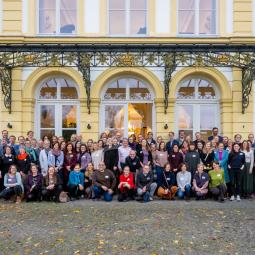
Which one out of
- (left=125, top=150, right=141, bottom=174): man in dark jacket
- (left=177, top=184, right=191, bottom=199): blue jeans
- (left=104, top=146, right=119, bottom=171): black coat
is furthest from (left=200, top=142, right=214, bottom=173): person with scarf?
(left=104, top=146, right=119, bottom=171): black coat

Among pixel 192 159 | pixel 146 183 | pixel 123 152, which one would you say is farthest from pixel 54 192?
pixel 192 159

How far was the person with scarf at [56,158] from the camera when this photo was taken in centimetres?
1256

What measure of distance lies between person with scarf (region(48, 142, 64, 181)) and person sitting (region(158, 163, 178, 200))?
8.80ft

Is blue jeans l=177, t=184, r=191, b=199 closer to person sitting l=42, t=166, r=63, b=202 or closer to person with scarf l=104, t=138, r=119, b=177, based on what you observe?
person with scarf l=104, t=138, r=119, b=177

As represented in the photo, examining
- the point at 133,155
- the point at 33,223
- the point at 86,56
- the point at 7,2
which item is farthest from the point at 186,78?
the point at 33,223

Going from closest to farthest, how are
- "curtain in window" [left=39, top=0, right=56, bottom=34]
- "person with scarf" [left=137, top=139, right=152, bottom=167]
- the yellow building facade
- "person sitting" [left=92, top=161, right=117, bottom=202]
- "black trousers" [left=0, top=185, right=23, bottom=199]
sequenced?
"black trousers" [left=0, top=185, right=23, bottom=199]
"person sitting" [left=92, top=161, right=117, bottom=202]
"person with scarf" [left=137, top=139, right=152, bottom=167]
the yellow building facade
"curtain in window" [left=39, top=0, right=56, bottom=34]

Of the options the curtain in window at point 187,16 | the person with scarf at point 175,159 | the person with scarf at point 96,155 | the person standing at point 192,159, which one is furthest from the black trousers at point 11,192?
the curtain in window at point 187,16

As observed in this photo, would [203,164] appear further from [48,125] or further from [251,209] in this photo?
[48,125]

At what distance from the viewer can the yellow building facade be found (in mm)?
16047

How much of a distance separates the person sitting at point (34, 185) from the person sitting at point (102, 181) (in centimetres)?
141

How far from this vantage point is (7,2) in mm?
16219

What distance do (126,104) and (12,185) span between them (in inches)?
234

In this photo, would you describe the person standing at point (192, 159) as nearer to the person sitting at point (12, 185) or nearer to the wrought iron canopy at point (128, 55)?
the wrought iron canopy at point (128, 55)

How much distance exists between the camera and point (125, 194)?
1226 cm
